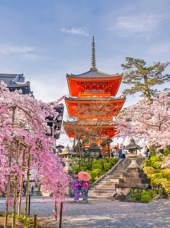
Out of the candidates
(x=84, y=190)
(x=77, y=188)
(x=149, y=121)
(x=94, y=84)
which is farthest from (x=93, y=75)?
(x=84, y=190)

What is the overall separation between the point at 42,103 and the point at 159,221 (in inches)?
260

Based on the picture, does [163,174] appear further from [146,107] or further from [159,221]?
[146,107]

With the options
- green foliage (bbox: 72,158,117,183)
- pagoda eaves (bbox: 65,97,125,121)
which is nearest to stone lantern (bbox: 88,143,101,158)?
green foliage (bbox: 72,158,117,183)

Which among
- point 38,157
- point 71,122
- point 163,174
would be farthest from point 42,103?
point 71,122

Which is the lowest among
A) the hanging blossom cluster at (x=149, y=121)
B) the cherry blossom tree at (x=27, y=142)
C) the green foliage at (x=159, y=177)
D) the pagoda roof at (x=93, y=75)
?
the green foliage at (x=159, y=177)

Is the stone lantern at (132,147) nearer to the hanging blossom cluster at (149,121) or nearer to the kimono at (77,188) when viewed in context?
the hanging blossom cluster at (149,121)

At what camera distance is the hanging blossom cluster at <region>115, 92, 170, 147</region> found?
22.8m

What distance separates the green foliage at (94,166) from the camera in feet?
83.6

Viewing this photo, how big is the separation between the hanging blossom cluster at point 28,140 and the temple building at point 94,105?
2403 cm

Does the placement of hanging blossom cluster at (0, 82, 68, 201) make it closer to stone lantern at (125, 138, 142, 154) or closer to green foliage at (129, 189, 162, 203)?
green foliage at (129, 189, 162, 203)

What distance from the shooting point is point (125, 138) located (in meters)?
29.9

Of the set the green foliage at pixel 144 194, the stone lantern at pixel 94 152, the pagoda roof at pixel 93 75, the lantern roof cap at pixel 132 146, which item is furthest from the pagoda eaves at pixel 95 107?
the green foliage at pixel 144 194

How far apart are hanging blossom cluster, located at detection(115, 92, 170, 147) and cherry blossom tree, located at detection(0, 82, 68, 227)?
1332cm

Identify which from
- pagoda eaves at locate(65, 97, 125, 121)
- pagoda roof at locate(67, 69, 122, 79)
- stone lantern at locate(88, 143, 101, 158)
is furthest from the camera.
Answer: pagoda roof at locate(67, 69, 122, 79)
